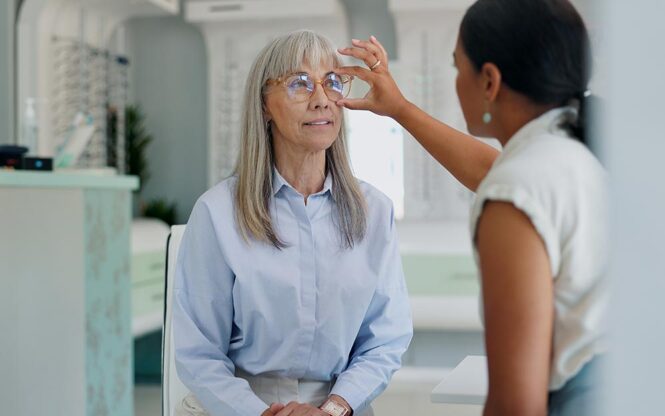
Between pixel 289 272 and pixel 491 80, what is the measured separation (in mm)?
696

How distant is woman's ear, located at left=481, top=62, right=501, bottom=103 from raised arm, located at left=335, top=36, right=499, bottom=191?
1.25 ft

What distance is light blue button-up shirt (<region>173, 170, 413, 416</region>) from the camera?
1416 millimetres

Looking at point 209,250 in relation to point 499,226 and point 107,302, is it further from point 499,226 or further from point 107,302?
point 107,302

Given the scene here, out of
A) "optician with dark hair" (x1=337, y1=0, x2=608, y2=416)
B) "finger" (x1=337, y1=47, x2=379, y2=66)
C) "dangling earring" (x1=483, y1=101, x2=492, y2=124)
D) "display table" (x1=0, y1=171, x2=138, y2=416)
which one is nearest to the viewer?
"optician with dark hair" (x1=337, y1=0, x2=608, y2=416)

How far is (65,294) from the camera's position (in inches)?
108

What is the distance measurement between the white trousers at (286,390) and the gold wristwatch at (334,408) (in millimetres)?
61

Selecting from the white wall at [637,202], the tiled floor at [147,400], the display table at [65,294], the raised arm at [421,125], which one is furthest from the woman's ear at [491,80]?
the tiled floor at [147,400]

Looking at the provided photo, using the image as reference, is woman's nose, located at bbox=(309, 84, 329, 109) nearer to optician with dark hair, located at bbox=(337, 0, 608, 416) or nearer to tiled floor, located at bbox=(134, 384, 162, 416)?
optician with dark hair, located at bbox=(337, 0, 608, 416)

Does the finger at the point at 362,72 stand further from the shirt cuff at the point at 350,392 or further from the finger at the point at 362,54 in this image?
the shirt cuff at the point at 350,392

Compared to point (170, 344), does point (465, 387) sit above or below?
above

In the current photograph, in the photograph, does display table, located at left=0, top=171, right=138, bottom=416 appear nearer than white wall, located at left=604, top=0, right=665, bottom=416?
No

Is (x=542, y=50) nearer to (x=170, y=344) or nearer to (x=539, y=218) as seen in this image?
(x=539, y=218)

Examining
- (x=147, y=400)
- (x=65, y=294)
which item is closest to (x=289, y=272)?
(x=65, y=294)

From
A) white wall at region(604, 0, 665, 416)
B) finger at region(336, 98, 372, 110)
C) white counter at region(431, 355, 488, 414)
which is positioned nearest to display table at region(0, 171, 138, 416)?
finger at region(336, 98, 372, 110)
